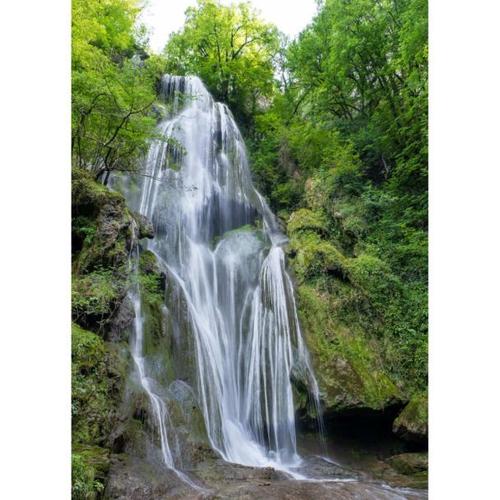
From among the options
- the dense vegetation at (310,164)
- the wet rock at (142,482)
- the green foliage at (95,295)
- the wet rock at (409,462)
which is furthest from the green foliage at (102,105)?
the wet rock at (409,462)

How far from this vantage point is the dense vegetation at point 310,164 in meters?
6.41

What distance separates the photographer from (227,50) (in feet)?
52.4

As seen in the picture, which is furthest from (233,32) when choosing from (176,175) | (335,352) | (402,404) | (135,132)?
(402,404)

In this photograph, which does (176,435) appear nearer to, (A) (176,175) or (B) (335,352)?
(B) (335,352)

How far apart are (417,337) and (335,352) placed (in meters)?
1.80

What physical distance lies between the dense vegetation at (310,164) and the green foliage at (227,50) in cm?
5

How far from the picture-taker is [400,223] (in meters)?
9.68

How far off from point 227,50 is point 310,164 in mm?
6758

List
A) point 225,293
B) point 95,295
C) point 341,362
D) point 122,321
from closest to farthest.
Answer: point 95,295 < point 122,321 < point 341,362 < point 225,293

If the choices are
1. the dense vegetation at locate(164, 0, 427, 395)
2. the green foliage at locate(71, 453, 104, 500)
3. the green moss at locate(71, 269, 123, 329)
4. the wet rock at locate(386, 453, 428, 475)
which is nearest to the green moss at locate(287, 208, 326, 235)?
the dense vegetation at locate(164, 0, 427, 395)

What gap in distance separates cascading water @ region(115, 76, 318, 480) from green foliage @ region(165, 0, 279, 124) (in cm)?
307

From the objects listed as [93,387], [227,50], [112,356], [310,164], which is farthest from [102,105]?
[227,50]

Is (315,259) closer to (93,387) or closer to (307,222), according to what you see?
(307,222)
